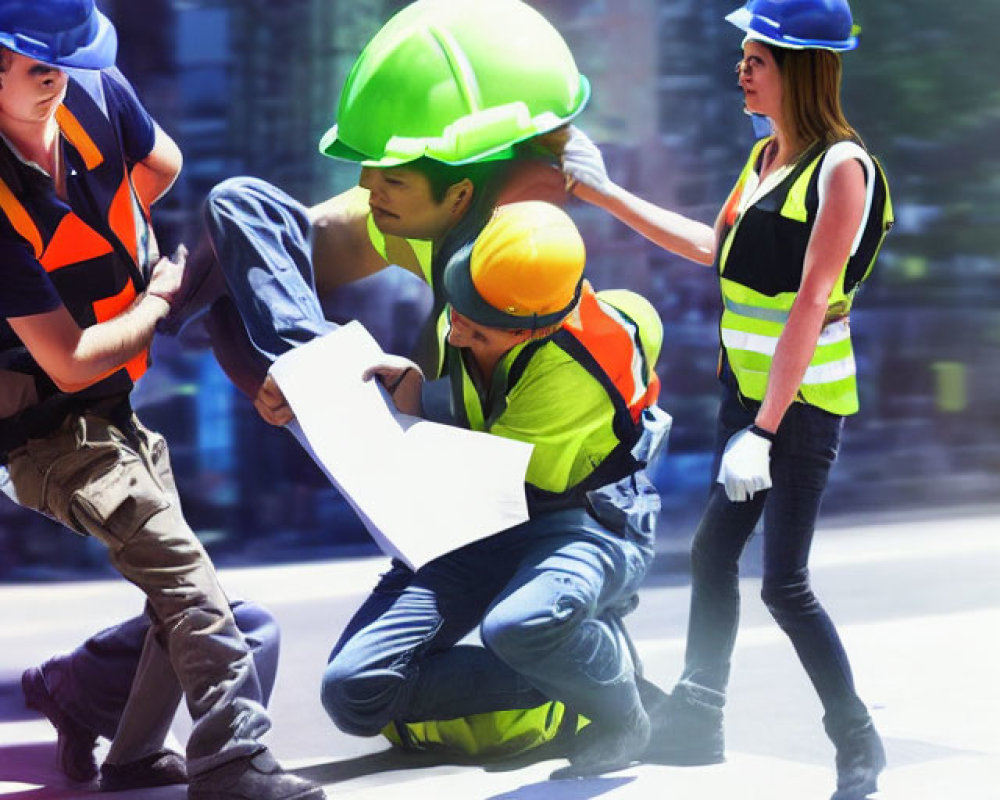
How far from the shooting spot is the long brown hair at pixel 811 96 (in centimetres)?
344

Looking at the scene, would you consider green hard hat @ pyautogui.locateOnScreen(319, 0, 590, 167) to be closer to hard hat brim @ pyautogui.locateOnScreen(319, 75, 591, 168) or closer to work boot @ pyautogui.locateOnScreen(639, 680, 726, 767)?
hard hat brim @ pyautogui.locateOnScreen(319, 75, 591, 168)

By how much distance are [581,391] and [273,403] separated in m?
0.67

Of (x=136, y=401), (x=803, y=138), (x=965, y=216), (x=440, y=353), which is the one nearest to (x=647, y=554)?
(x=440, y=353)

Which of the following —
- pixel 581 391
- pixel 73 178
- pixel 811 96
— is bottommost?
pixel 581 391

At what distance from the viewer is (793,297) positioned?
137 inches

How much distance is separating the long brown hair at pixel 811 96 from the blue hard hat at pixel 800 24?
35 mm

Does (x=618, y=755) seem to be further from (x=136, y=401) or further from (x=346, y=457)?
(x=136, y=401)

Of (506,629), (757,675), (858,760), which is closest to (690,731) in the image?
(858,760)

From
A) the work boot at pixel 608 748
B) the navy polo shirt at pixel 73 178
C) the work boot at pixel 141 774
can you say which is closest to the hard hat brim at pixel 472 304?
the navy polo shirt at pixel 73 178

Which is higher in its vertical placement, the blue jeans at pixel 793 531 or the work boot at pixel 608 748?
the blue jeans at pixel 793 531

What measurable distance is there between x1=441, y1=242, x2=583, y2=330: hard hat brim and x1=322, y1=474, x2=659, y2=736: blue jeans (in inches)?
19.2

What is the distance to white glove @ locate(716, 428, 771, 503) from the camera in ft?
11.3

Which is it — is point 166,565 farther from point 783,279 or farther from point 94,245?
point 783,279

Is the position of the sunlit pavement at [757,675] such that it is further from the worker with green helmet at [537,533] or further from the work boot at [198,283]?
the work boot at [198,283]
